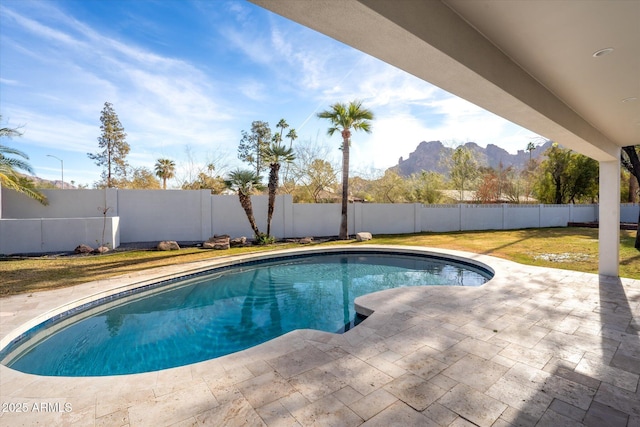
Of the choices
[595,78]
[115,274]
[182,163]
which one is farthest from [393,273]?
[182,163]

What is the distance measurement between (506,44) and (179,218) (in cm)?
1277

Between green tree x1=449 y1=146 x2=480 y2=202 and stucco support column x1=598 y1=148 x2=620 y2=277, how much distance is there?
18447 mm

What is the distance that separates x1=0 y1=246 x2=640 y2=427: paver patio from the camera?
2186 mm

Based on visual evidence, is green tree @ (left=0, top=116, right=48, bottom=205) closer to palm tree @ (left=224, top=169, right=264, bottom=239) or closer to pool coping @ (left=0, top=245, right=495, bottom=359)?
palm tree @ (left=224, top=169, right=264, bottom=239)

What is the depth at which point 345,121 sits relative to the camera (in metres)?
13.0

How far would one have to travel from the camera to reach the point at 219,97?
13.1 m

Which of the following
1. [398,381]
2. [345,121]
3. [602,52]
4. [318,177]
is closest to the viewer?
[602,52]

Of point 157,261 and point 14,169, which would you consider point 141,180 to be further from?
point 157,261

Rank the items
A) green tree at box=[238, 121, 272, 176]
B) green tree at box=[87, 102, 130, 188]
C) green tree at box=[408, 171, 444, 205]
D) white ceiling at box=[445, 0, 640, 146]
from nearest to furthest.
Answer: white ceiling at box=[445, 0, 640, 146] → green tree at box=[408, 171, 444, 205] → green tree at box=[87, 102, 130, 188] → green tree at box=[238, 121, 272, 176]

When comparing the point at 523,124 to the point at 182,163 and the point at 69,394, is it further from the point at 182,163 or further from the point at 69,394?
the point at 182,163

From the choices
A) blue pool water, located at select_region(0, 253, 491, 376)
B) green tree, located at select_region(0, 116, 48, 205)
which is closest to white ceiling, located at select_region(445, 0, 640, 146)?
blue pool water, located at select_region(0, 253, 491, 376)

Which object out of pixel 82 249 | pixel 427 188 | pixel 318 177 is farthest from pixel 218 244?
pixel 427 188

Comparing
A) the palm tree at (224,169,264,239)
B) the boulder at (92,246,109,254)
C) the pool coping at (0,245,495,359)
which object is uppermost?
the palm tree at (224,169,264,239)

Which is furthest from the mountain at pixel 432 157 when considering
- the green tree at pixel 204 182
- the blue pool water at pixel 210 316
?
the blue pool water at pixel 210 316
